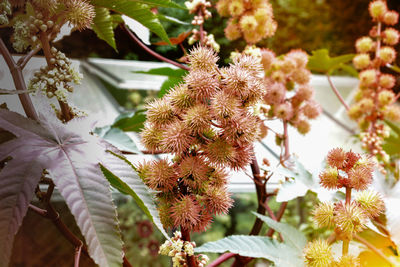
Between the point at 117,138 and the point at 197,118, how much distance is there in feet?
0.73

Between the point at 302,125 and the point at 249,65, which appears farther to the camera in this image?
the point at 302,125

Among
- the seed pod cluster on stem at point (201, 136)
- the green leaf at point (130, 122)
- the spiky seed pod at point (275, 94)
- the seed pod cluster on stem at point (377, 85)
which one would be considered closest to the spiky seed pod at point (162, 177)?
the seed pod cluster on stem at point (201, 136)

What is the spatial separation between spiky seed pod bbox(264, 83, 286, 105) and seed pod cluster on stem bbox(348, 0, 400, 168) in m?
0.22

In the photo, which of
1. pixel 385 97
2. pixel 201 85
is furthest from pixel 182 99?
pixel 385 97

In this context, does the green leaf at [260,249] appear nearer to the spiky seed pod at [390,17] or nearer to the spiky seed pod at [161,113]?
the spiky seed pod at [161,113]

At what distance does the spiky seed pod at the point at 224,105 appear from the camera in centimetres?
26

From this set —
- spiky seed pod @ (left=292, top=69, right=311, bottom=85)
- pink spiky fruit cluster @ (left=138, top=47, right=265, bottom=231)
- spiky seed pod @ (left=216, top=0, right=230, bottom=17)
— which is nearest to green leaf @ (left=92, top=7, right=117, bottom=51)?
pink spiky fruit cluster @ (left=138, top=47, right=265, bottom=231)

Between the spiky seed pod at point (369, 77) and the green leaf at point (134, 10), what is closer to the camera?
the green leaf at point (134, 10)

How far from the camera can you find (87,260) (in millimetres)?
312

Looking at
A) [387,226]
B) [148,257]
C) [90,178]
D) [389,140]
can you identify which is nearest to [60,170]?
[90,178]

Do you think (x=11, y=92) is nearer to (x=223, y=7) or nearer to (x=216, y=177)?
(x=216, y=177)

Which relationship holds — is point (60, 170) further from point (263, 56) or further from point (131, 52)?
point (263, 56)

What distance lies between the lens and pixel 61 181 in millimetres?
235

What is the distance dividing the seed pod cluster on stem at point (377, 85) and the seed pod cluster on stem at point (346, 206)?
0.44 m
